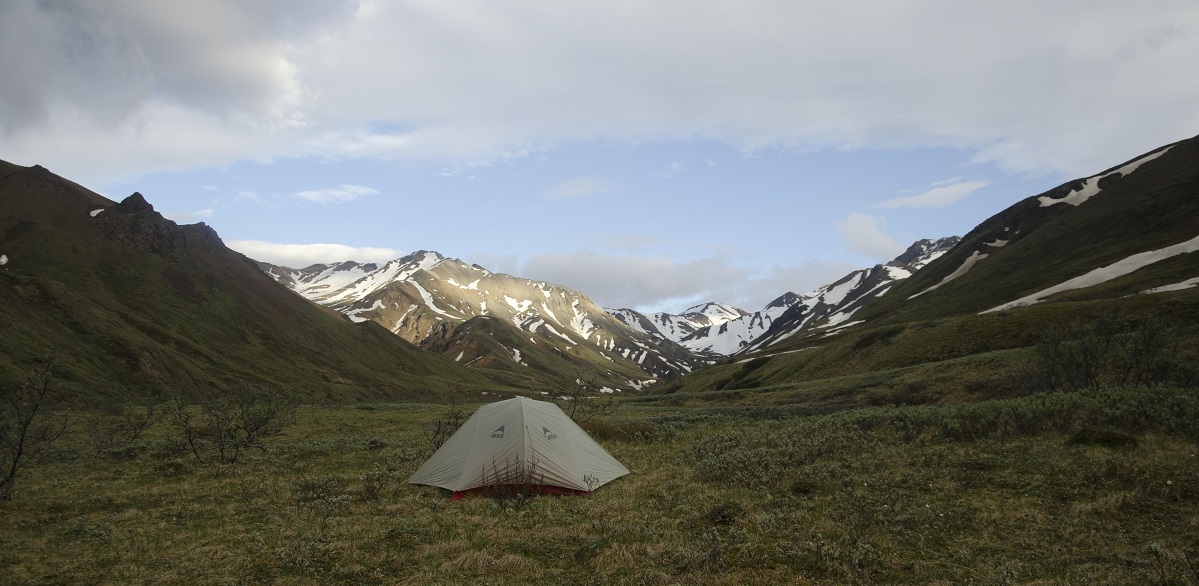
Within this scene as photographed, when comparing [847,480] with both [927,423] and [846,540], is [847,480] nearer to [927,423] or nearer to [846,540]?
[846,540]

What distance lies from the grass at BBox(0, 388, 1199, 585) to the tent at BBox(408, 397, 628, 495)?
79cm

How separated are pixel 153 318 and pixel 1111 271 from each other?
140504 millimetres

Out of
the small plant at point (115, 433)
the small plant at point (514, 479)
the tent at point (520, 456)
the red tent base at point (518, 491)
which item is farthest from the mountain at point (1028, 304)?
the small plant at point (115, 433)

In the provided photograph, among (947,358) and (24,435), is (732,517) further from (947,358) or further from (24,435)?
(947,358)

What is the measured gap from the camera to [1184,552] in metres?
8.57

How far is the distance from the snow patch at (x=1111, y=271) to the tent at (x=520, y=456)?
236ft

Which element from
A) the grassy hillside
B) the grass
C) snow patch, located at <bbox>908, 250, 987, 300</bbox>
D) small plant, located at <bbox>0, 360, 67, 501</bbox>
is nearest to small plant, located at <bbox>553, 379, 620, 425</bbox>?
the grass

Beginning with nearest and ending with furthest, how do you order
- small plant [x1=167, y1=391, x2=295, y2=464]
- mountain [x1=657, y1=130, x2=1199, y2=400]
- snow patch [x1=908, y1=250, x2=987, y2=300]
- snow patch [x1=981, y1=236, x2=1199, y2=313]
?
1. small plant [x1=167, y1=391, x2=295, y2=464]
2. mountain [x1=657, y1=130, x2=1199, y2=400]
3. snow patch [x1=981, y1=236, x2=1199, y2=313]
4. snow patch [x1=908, y1=250, x2=987, y2=300]

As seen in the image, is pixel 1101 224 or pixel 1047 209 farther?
pixel 1047 209

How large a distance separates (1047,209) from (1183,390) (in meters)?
135

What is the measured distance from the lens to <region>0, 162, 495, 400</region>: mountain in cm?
6738

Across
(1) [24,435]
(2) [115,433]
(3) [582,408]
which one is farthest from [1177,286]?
(2) [115,433]

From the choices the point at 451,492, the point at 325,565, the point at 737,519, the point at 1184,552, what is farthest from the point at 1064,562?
the point at 451,492

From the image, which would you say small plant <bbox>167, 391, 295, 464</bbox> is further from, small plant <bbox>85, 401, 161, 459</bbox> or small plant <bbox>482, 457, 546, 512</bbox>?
small plant <bbox>482, 457, 546, 512</bbox>
